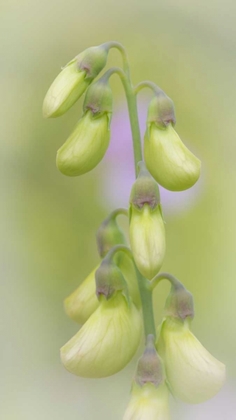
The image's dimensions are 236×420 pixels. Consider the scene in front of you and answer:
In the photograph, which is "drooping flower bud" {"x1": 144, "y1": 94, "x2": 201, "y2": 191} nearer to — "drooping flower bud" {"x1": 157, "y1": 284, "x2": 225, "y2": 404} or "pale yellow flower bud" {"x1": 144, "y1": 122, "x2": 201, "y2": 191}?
"pale yellow flower bud" {"x1": 144, "y1": 122, "x2": 201, "y2": 191}

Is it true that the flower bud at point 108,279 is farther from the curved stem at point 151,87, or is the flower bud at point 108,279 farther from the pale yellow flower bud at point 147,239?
the curved stem at point 151,87

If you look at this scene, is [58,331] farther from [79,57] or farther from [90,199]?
[79,57]

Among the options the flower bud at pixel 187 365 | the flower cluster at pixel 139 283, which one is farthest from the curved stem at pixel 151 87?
the flower bud at pixel 187 365

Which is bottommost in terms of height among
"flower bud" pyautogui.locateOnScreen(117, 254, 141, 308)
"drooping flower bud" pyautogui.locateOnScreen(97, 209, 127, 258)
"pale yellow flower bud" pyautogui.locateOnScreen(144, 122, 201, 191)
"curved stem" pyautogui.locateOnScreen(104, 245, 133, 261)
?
"flower bud" pyautogui.locateOnScreen(117, 254, 141, 308)

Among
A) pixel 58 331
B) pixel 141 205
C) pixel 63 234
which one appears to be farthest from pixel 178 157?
pixel 63 234

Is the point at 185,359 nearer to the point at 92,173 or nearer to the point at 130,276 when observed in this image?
the point at 130,276

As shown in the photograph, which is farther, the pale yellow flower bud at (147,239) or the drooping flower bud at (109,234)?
the drooping flower bud at (109,234)

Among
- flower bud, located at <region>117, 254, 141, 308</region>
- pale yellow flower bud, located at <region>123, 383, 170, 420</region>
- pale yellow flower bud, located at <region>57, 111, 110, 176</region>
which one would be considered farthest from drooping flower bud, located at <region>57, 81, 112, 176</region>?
pale yellow flower bud, located at <region>123, 383, 170, 420</region>
